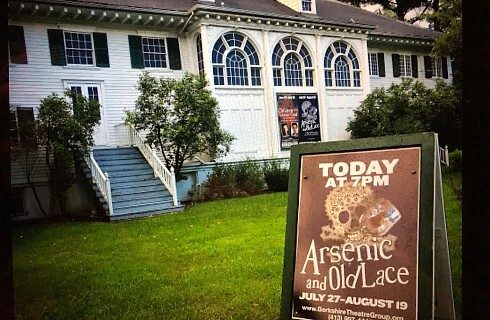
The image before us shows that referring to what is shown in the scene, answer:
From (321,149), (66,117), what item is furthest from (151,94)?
(321,149)

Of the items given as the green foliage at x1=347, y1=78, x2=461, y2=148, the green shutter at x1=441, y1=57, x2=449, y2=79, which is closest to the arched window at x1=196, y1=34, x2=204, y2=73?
the green foliage at x1=347, y1=78, x2=461, y2=148

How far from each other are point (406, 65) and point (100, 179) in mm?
19628

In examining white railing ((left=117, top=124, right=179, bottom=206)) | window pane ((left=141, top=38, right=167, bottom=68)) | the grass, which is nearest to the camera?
the grass

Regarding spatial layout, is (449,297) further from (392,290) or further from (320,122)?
(320,122)

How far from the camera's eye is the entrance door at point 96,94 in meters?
13.8

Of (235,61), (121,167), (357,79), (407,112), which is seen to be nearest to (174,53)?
(235,61)

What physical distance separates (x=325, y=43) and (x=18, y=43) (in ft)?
43.7

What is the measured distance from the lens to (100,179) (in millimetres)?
11219

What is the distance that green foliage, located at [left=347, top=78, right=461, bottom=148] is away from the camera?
1759cm

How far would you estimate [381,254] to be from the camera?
7.61 feet

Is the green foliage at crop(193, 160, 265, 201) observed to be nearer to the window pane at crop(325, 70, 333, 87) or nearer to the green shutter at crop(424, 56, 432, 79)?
the window pane at crop(325, 70, 333, 87)

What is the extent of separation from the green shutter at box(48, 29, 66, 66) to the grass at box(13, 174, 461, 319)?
23.1 feet

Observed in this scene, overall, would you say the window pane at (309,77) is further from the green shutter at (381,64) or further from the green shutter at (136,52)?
the green shutter at (136,52)

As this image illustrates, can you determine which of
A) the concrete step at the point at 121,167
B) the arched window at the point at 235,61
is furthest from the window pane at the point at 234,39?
the concrete step at the point at 121,167
